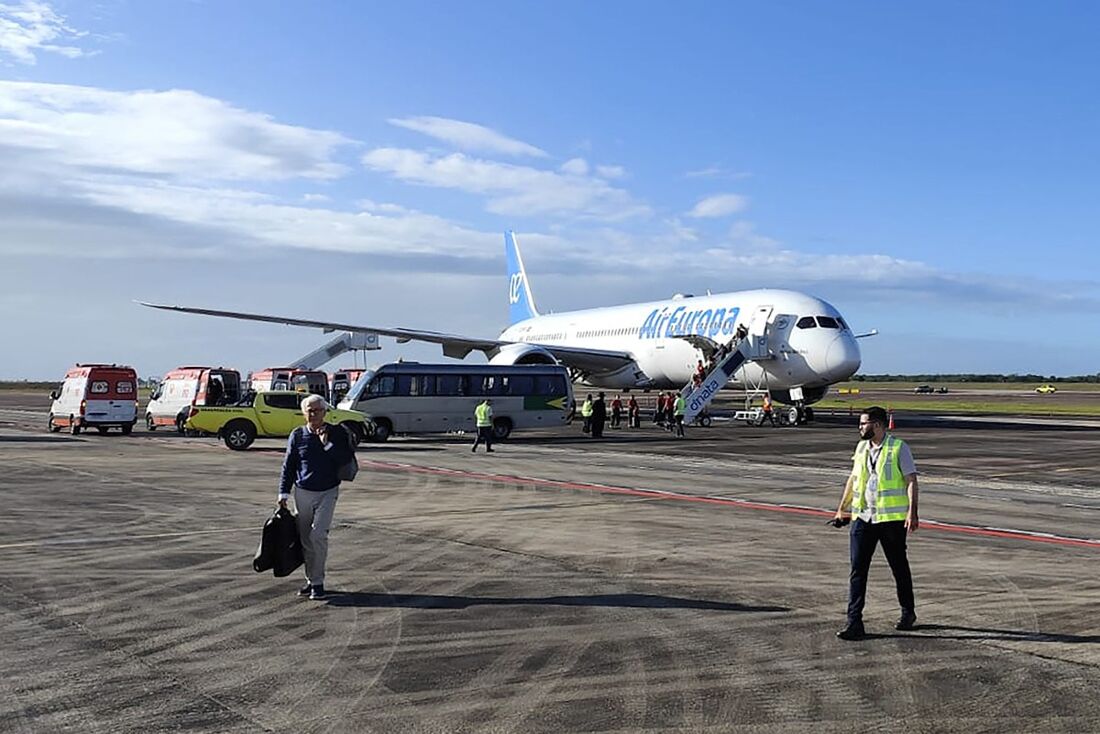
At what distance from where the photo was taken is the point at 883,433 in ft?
29.5

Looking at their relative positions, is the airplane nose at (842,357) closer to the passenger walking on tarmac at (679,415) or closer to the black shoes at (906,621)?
the passenger walking on tarmac at (679,415)

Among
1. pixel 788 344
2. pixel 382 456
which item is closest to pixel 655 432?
pixel 788 344

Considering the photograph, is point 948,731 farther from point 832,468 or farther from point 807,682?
point 832,468

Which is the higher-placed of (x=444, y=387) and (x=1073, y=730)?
(x=444, y=387)

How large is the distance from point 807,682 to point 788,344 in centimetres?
3270

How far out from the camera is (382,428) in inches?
1358

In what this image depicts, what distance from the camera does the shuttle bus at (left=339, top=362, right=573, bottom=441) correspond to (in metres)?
34.4

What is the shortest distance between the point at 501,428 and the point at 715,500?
745 inches

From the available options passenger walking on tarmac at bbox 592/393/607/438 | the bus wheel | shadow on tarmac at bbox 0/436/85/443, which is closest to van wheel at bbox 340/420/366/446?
the bus wheel

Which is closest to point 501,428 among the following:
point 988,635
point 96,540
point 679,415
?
point 679,415

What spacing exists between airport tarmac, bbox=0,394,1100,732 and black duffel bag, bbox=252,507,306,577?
0.32m

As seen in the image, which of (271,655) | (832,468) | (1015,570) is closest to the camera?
(271,655)

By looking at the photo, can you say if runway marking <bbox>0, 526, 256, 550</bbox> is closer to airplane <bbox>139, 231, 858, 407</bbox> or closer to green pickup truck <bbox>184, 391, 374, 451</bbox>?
green pickup truck <bbox>184, 391, 374, 451</bbox>

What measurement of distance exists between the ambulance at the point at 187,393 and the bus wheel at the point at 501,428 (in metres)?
10.6
